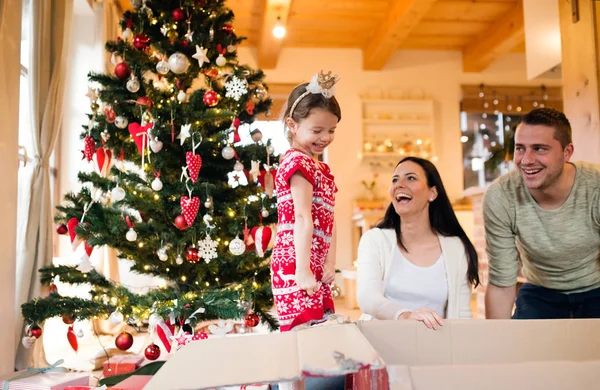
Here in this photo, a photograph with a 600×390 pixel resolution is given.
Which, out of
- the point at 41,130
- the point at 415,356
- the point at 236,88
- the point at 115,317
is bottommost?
the point at 115,317

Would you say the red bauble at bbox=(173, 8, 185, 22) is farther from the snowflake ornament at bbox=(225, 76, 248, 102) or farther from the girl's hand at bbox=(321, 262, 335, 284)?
the girl's hand at bbox=(321, 262, 335, 284)

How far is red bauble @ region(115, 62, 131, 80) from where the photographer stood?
231 centimetres

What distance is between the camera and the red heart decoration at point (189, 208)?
2.17 meters

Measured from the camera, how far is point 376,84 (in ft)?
22.7

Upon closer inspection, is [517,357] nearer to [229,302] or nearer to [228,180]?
[229,302]

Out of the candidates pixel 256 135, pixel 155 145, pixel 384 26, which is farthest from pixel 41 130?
pixel 384 26

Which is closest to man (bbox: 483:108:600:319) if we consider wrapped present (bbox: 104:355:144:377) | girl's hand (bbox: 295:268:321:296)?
girl's hand (bbox: 295:268:321:296)

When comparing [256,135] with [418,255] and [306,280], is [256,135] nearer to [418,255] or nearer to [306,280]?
[418,255]

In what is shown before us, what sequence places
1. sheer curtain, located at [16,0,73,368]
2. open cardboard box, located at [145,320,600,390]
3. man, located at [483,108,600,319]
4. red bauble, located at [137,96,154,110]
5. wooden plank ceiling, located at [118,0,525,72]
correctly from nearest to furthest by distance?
open cardboard box, located at [145,320,600,390], man, located at [483,108,600,319], red bauble, located at [137,96,154,110], sheer curtain, located at [16,0,73,368], wooden plank ceiling, located at [118,0,525,72]

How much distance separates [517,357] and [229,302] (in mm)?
1284

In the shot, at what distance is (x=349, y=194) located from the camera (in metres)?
6.73

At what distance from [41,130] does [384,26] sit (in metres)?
4.06

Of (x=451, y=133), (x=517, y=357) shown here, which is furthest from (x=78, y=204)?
(x=451, y=133)

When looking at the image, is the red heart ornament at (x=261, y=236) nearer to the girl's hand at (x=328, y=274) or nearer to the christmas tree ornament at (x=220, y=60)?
the girl's hand at (x=328, y=274)
